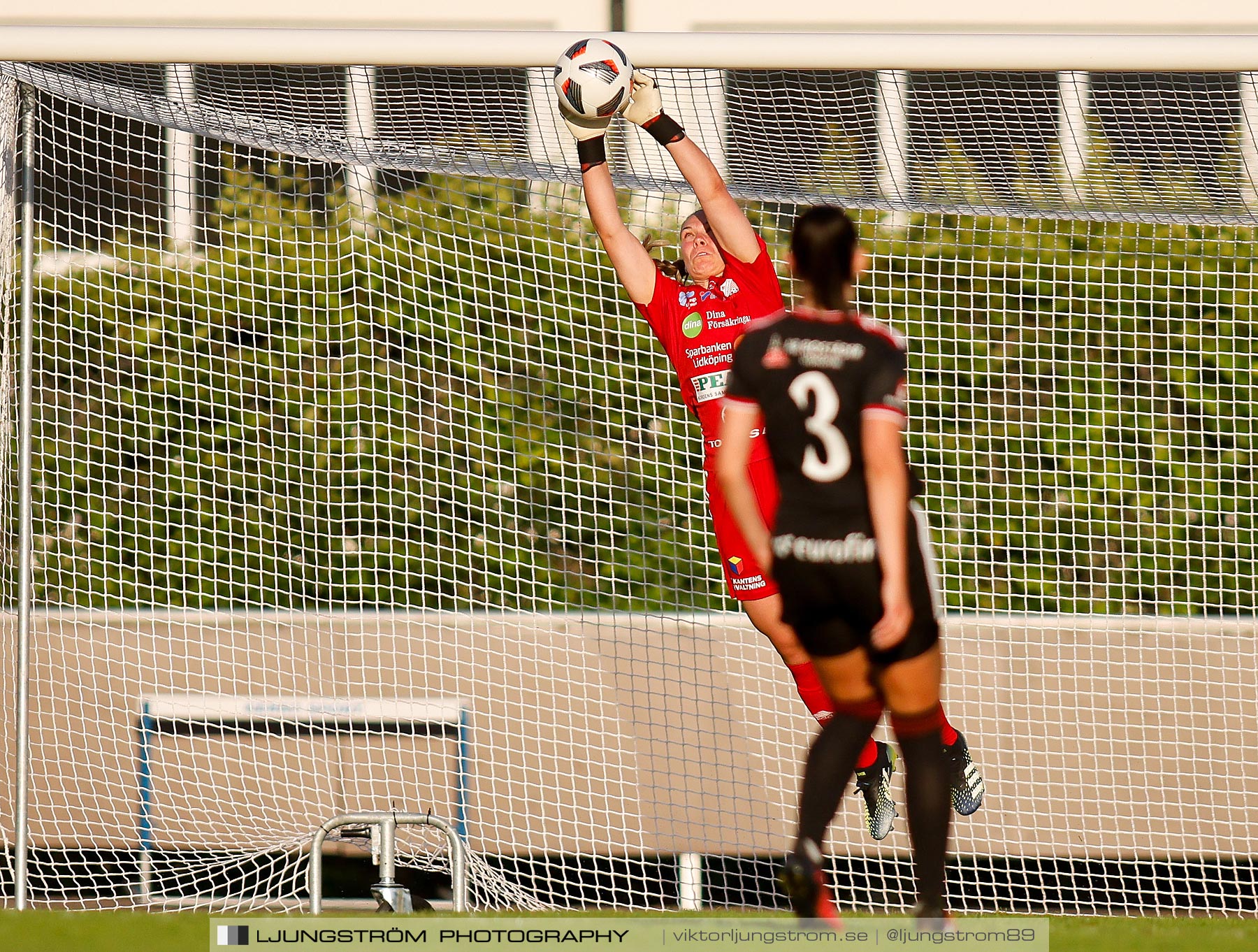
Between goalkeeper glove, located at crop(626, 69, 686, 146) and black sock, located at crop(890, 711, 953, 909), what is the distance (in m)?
1.99

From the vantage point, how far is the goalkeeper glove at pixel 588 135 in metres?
3.90

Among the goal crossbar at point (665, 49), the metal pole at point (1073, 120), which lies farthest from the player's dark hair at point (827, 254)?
the metal pole at point (1073, 120)

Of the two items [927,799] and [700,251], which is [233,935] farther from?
[700,251]

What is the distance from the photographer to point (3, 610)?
5.61m

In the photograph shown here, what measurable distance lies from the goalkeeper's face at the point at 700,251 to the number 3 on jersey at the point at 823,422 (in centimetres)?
151

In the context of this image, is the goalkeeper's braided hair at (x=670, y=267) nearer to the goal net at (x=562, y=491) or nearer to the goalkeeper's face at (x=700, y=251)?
the goalkeeper's face at (x=700, y=251)

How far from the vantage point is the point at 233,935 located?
11.0ft

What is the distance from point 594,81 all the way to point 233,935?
101 inches

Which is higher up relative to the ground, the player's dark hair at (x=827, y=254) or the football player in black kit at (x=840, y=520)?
the player's dark hair at (x=827, y=254)

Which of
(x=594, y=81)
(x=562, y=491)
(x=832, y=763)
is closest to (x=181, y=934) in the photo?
(x=832, y=763)

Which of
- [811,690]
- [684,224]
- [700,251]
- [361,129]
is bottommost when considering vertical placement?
[811,690]

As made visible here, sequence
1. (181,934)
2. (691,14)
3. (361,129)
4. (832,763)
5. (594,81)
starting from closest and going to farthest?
(832,763)
(181,934)
(594,81)
(361,129)
(691,14)

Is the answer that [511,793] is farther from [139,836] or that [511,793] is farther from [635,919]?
[635,919]

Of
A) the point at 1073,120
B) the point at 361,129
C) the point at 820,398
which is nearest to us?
the point at 820,398
